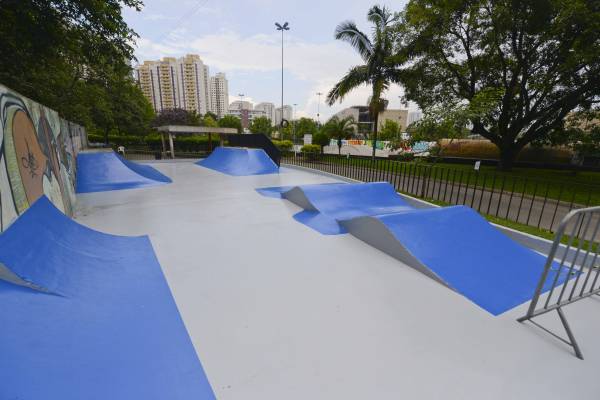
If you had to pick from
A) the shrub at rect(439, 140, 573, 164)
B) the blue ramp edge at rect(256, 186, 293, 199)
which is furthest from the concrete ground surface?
the shrub at rect(439, 140, 573, 164)

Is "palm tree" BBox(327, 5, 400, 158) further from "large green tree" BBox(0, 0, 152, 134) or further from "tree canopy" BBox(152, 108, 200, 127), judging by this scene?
"tree canopy" BBox(152, 108, 200, 127)

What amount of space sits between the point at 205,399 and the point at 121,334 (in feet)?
3.48

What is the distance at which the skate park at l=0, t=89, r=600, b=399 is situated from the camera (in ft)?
6.35

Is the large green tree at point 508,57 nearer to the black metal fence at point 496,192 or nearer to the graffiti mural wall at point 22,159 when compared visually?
the black metal fence at point 496,192

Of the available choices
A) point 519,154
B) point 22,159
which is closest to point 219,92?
point 519,154

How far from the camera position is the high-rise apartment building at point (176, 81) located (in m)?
75.6

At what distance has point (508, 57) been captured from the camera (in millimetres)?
13922

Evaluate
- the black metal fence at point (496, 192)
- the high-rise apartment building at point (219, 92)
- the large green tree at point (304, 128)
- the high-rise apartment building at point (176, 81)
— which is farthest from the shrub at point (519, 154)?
the high-rise apartment building at point (219, 92)

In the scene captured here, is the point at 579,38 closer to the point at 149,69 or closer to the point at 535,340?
the point at 535,340

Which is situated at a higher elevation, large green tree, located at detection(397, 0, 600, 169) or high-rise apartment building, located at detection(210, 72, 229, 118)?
high-rise apartment building, located at detection(210, 72, 229, 118)

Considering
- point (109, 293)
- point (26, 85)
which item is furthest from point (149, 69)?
point (109, 293)

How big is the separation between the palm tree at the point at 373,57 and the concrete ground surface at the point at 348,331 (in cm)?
1151

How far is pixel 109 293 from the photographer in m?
2.89

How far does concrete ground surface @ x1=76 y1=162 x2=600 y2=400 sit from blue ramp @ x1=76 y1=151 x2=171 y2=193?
19.2 ft
